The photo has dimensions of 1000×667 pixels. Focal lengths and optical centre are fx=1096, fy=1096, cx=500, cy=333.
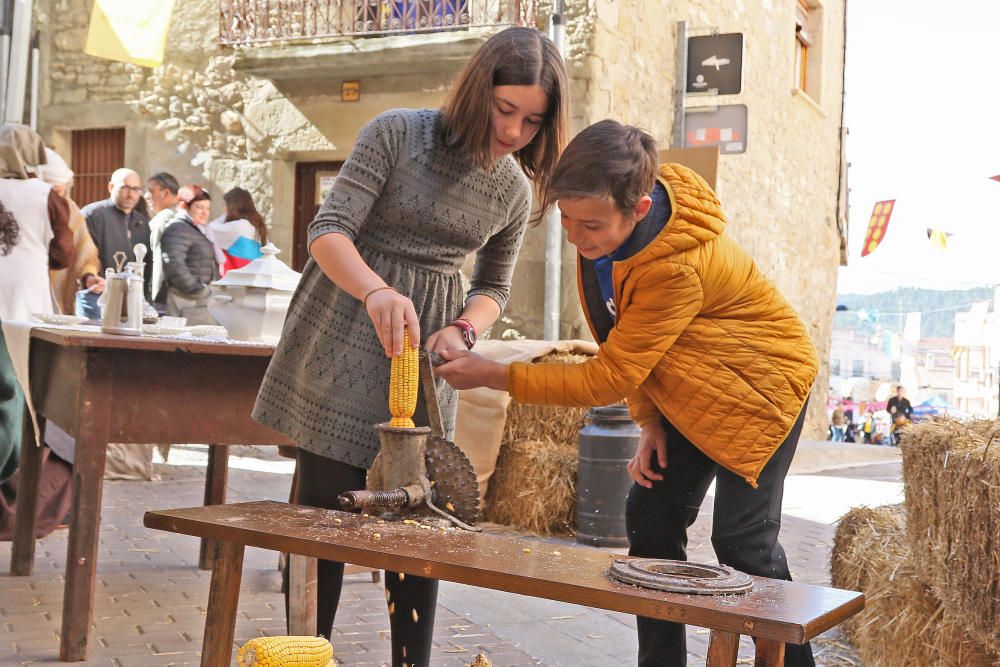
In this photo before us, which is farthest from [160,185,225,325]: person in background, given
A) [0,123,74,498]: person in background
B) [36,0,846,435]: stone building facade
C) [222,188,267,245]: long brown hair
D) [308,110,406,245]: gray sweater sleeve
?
[308,110,406,245]: gray sweater sleeve

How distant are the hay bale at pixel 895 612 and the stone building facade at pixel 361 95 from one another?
615 centimetres

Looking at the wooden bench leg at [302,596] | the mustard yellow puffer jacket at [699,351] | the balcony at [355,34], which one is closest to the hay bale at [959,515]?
the mustard yellow puffer jacket at [699,351]

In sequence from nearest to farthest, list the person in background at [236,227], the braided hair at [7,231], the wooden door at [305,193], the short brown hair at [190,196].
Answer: the braided hair at [7,231]
the short brown hair at [190,196]
the person in background at [236,227]
the wooden door at [305,193]

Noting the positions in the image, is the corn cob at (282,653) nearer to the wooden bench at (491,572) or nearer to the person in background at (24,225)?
the wooden bench at (491,572)

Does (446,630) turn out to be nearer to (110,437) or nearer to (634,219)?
(110,437)

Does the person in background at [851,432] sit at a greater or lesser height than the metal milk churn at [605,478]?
lesser

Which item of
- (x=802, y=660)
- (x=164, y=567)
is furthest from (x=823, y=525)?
(x=802, y=660)

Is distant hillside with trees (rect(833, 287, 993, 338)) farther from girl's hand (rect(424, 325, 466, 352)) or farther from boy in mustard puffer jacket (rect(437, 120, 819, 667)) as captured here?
girl's hand (rect(424, 325, 466, 352))

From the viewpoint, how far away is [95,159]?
12.5 m

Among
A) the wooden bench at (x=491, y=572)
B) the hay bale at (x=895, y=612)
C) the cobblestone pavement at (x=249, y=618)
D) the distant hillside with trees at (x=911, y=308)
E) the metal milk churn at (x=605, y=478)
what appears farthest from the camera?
the distant hillside with trees at (x=911, y=308)

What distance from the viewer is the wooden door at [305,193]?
11484 mm

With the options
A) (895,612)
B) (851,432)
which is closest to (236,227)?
(895,612)

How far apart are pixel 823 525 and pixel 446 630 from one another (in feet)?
10.8

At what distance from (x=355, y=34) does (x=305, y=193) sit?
181 cm
